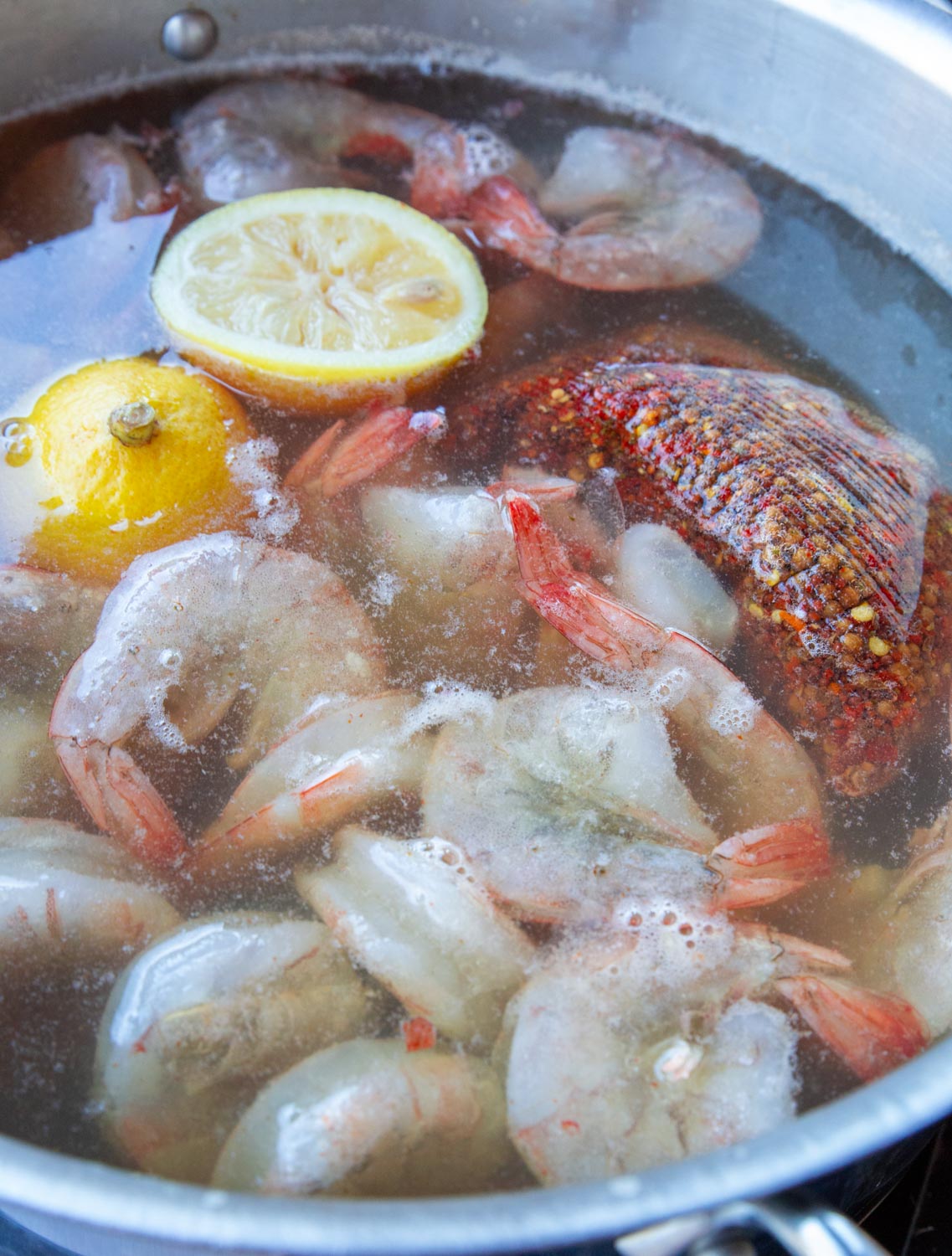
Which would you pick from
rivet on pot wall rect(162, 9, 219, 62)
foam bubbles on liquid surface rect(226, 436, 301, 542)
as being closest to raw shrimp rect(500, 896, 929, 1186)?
foam bubbles on liquid surface rect(226, 436, 301, 542)

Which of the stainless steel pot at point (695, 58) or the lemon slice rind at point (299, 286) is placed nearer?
the lemon slice rind at point (299, 286)

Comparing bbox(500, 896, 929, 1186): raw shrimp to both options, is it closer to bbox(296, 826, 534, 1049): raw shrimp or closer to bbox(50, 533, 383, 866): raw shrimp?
bbox(296, 826, 534, 1049): raw shrimp

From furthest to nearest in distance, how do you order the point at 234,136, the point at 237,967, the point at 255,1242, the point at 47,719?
the point at 234,136 → the point at 47,719 → the point at 237,967 → the point at 255,1242

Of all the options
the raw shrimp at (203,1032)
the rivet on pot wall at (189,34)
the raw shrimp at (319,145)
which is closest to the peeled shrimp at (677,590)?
the raw shrimp at (203,1032)

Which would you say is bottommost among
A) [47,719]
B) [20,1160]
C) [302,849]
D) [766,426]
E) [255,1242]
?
[47,719]

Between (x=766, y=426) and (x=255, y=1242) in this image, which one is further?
(x=766, y=426)

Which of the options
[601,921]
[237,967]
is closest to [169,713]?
[237,967]

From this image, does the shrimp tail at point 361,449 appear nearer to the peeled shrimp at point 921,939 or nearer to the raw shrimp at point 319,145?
the raw shrimp at point 319,145

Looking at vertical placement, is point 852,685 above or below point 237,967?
above

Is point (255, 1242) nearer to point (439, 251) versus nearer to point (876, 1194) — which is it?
point (876, 1194)
